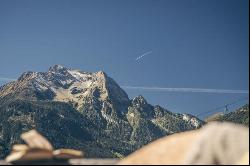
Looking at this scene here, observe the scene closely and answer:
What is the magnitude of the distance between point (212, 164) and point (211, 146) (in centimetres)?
69

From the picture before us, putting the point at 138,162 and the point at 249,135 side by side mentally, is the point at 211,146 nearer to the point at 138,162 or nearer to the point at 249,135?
the point at 249,135

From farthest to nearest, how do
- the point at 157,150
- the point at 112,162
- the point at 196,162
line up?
1. the point at 112,162
2. the point at 157,150
3. the point at 196,162

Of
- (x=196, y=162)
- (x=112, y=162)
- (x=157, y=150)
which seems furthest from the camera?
(x=112, y=162)

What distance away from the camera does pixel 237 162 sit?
16859 mm

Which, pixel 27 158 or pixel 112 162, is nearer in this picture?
pixel 27 158

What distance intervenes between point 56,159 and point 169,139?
477 centimetres

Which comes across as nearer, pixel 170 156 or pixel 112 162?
pixel 170 156

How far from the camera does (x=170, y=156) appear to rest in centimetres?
1678

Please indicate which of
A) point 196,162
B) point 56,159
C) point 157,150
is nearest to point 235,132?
point 196,162

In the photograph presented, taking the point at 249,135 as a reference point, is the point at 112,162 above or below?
below

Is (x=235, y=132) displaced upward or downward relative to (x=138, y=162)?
upward

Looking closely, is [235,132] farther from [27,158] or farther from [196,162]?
[27,158]

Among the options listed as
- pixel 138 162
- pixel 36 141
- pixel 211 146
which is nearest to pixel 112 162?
pixel 138 162

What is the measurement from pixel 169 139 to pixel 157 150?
0.70 m
